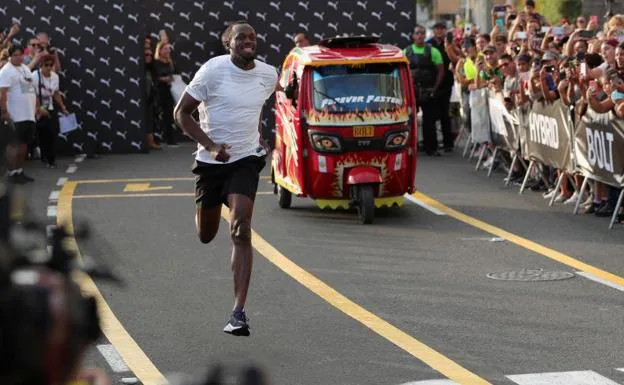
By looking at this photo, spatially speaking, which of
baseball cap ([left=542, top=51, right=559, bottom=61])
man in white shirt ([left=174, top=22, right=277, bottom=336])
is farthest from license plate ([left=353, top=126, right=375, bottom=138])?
man in white shirt ([left=174, top=22, right=277, bottom=336])

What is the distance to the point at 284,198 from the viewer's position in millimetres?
18234

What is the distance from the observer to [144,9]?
30.5 metres

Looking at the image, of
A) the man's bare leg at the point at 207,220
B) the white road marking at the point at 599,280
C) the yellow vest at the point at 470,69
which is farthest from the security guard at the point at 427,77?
the man's bare leg at the point at 207,220

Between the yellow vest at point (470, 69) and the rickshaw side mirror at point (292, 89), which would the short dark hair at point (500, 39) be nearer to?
the yellow vest at point (470, 69)

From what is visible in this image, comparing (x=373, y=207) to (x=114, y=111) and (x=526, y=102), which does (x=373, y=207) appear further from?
(x=114, y=111)

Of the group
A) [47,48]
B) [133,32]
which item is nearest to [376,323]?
[47,48]

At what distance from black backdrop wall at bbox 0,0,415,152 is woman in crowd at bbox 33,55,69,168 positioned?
1534mm

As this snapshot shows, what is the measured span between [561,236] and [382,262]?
2.54 m

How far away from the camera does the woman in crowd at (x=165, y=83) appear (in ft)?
96.3

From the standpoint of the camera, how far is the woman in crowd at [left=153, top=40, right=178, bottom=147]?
2935 cm

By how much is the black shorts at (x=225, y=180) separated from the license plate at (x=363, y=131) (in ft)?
21.7

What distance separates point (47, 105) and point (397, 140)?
10.4 metres

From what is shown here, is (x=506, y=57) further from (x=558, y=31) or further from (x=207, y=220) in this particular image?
(x=207, y=220)

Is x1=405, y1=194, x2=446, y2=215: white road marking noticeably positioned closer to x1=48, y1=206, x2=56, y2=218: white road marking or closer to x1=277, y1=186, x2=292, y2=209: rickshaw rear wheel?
x1=277, y1=186, x2=292, y2=209: rickshaw rear wheel
